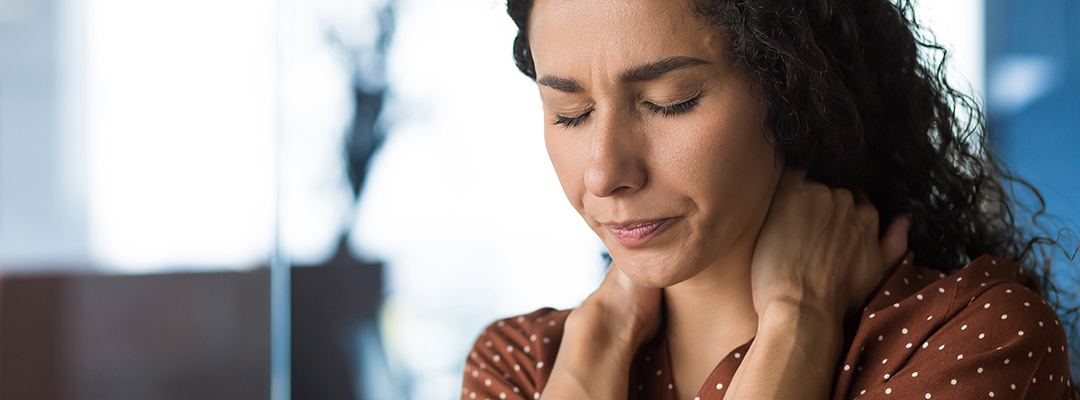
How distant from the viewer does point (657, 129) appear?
934 millimetres

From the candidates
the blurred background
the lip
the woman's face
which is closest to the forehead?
the woman's face

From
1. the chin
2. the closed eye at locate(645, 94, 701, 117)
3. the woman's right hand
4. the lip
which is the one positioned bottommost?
the woman's right hand

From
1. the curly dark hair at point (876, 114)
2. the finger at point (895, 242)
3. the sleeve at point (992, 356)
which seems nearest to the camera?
the sleeve at point (992, 356)

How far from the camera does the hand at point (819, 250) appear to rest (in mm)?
1018

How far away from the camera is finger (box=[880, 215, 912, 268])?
1102 mm

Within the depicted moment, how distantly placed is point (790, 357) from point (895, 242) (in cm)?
29

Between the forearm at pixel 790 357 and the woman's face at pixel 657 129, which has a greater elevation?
the woman's face at pixel 657 129

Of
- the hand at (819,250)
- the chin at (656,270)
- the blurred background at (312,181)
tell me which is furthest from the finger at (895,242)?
the blurred background at (312,181)

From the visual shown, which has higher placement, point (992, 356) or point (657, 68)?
point (657, 68)

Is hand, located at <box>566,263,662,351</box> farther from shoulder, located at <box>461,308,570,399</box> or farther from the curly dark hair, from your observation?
the curly dark hair

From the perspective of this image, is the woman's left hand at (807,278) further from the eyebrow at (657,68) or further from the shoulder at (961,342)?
the eyebrow at (657,68)

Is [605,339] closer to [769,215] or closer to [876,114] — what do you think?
[769,215]

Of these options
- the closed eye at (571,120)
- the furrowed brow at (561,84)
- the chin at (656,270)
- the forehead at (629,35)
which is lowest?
the chin at (656,270)

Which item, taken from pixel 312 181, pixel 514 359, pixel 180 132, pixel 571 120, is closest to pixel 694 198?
pixel 571 120
